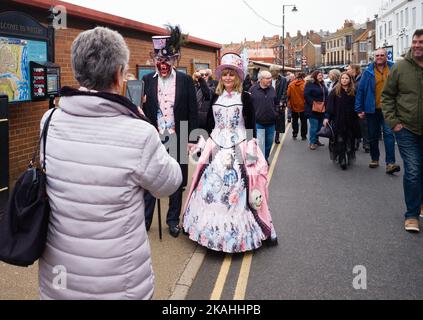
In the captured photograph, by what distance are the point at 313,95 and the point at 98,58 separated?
10.9 m

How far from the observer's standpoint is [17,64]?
19.9 feet

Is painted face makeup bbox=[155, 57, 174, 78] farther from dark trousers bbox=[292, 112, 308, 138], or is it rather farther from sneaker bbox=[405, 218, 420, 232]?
dark trousers bbox=[292, 112, 308, 138]

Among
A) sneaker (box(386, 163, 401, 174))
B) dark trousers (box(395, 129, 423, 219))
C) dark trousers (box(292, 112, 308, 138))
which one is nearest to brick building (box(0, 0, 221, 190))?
dark trousers (box(292, 112, 308, 138))

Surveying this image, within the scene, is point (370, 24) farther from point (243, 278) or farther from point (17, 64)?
point (243, 278)

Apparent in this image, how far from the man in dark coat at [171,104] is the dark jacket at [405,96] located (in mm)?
2381

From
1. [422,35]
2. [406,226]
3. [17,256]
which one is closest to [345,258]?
[406,226]

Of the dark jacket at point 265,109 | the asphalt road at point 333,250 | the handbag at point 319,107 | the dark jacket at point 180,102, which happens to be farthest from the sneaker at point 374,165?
the dark jacket at point 180,102

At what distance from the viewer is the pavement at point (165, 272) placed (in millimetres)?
3912

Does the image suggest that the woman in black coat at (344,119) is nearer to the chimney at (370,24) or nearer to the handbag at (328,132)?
the handbag at (328,132)

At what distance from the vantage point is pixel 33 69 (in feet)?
20.4

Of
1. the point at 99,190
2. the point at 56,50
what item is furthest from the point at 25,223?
the point at 56,50

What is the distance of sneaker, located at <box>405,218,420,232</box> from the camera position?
5.46m

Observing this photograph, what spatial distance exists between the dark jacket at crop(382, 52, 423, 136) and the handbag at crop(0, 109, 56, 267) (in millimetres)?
4640
